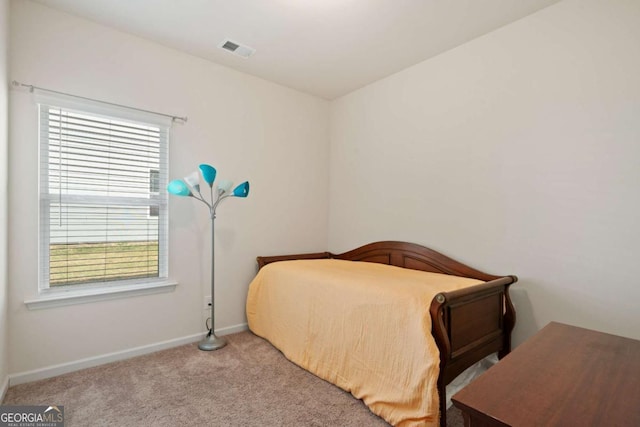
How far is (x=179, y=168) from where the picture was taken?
271cm

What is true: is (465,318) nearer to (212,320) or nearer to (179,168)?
(212,320)

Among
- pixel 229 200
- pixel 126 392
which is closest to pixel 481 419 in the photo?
pixel 126 392

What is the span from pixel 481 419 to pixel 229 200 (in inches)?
103

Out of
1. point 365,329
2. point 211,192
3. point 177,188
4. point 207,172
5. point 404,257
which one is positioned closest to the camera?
point 365,329

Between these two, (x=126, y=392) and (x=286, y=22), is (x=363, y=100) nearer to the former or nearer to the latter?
(x=286, y=22)

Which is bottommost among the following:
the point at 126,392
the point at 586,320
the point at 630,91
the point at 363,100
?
the point at 126,392

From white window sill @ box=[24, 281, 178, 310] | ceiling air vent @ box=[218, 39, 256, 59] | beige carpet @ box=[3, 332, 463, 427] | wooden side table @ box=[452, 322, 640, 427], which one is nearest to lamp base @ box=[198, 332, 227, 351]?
beige carpet @ box=[3, 332, 463, 427]

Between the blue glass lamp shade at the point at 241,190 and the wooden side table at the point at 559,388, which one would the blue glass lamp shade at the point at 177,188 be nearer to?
the blue glass lamp shade at the point at 241,190

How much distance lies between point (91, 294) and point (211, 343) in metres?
0.97

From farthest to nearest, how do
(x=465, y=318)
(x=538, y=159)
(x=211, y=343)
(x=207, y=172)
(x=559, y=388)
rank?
(x=211, y=343) → (x=207, y=172) → (x=538, y=159) → (x=465, y=318) → (x=559, y=388)

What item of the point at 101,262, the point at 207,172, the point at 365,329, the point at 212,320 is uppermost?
the point at 207,172

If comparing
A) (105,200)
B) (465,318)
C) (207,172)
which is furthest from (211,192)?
(465,318)

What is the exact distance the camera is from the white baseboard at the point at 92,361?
6.79 ft

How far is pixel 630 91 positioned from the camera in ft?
5.87
